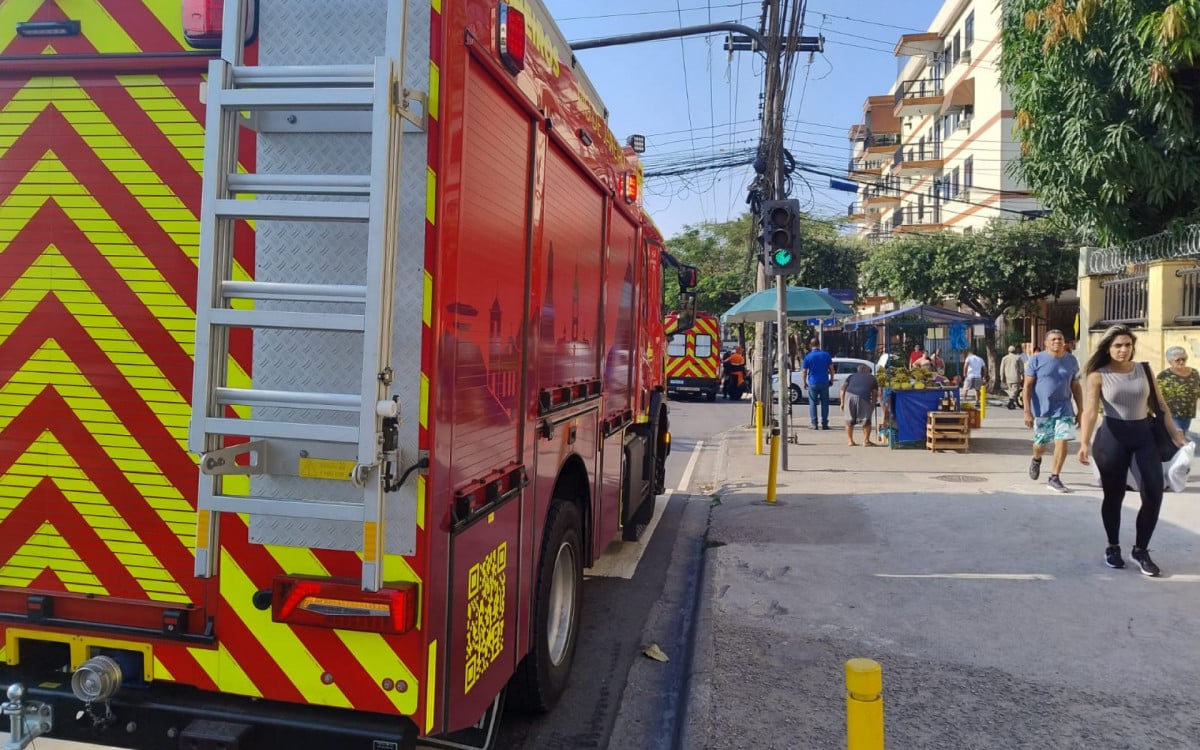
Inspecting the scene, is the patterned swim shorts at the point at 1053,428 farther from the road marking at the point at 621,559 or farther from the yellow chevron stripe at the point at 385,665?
the yellow chevron stripe at the point at 385,665

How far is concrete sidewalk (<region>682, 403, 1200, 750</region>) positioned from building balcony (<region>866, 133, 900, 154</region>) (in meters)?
50.8

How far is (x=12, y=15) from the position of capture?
277 cm

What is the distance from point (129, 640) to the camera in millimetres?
2738

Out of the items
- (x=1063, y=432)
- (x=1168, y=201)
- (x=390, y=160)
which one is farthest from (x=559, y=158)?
(x=1168, y=201)

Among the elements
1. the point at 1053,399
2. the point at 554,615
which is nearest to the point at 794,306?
the point at 1053,399

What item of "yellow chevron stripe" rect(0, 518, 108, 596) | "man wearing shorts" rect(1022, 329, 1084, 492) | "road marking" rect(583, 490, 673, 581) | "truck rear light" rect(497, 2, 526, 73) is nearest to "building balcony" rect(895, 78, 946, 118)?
"man wearing shorts" rect(1022, 329, 1084, 492)

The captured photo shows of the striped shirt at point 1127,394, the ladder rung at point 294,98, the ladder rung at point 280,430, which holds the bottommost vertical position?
the ladder rung at point 280,430

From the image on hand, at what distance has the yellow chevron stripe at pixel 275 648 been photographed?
2.61 metres

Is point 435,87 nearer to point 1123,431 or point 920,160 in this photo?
point 1123,431

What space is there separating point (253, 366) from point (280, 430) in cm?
34

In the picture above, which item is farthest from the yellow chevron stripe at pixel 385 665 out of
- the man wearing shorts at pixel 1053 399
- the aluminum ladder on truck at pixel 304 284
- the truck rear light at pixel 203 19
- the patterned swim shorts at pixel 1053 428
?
Answer: the patterned swim shorts at pixel 1053 428

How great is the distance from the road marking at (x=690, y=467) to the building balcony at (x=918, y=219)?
2836 centimetres

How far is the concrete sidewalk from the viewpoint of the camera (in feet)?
13.0

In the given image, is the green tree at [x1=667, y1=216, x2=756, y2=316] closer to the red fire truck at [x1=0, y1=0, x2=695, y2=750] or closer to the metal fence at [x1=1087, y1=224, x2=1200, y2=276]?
the metal fence at [x1=1087, y1=224, x2=1200, y2=276]
